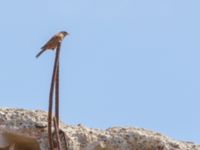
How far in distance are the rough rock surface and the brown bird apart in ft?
1.33

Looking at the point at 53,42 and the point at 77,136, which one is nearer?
the point at 53,42

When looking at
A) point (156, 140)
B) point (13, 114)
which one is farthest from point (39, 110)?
point (156, 140)

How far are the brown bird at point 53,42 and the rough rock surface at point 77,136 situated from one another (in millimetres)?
405

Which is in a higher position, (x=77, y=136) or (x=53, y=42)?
(x=53, y=42)

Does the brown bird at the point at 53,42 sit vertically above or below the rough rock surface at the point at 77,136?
above

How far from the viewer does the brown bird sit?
1785 millimetres

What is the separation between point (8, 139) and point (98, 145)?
11.1 inches

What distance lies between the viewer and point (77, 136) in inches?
86.1

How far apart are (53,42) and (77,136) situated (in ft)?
1.56

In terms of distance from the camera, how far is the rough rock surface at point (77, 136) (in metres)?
2.12

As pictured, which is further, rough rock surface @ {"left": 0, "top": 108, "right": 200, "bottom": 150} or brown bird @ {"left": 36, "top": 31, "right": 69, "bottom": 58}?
rough rock surface @ {"left": 0, "top": 108, "right": 200, "bottom": 150}

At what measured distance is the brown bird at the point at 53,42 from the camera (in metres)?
1.79

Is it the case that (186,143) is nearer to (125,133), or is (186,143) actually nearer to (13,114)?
(125,133)

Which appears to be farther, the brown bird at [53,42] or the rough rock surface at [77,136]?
the rough rock surface at [77,136]
